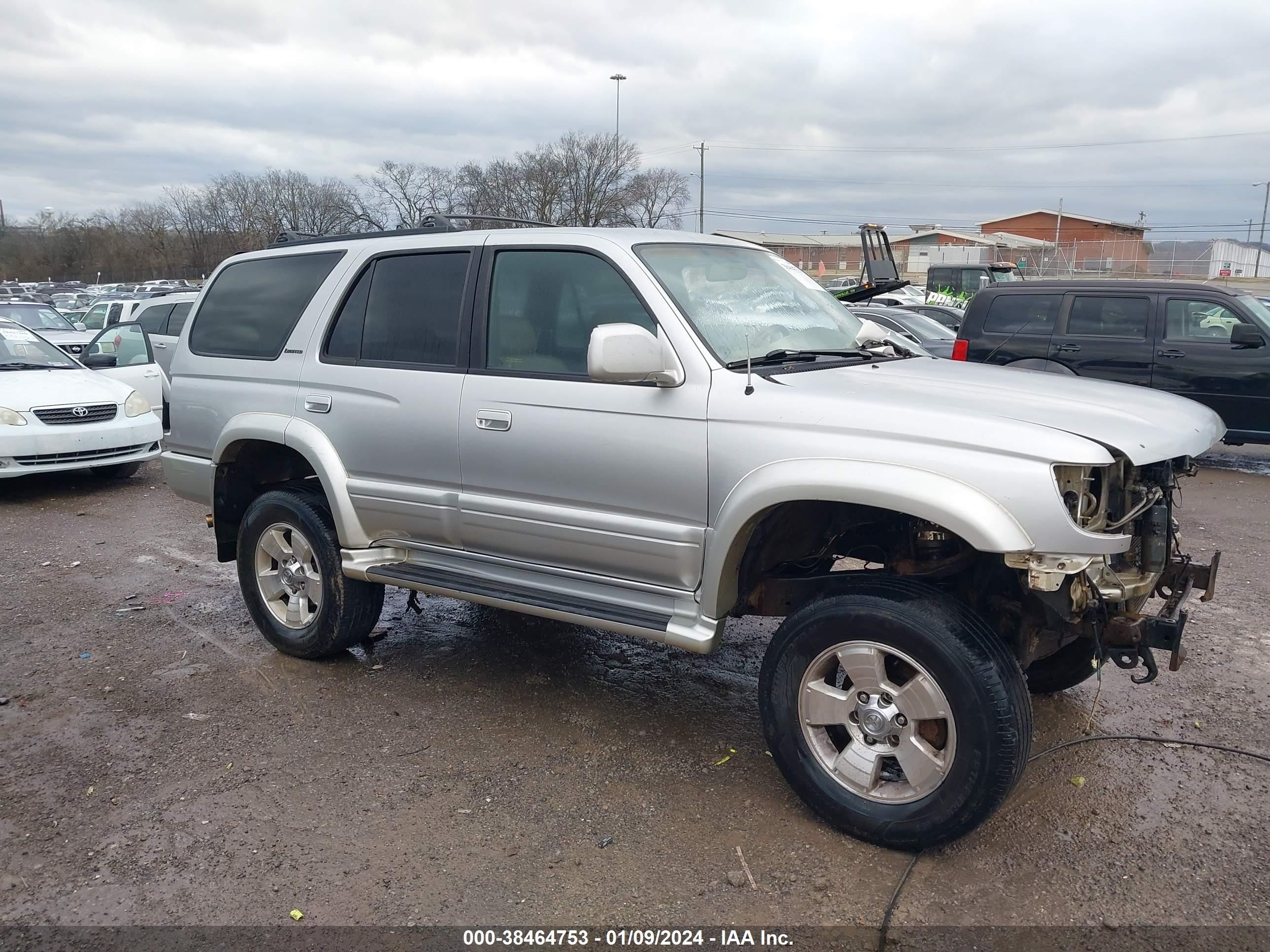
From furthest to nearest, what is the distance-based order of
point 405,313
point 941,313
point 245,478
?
1. point 941,313
2. point 245,478
3. point 405,313

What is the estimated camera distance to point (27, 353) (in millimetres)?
10125

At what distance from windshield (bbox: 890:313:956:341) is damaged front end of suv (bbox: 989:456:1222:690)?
13171 mm

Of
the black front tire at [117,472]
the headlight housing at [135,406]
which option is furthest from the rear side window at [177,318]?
the headlight housing at [135,406]

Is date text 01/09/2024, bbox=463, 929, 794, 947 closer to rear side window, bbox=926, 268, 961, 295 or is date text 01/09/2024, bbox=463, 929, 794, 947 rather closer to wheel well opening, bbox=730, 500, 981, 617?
wheel well opening, bbox=730, 500, 981, 617

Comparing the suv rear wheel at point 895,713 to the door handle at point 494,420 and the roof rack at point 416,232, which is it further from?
the roof rack at point 416,232

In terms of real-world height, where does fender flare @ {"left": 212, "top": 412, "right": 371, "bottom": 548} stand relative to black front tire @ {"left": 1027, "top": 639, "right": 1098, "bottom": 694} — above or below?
above

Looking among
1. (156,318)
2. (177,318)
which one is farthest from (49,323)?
(177,318)

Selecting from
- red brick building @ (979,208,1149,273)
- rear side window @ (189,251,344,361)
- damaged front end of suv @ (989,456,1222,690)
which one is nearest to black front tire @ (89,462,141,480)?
rear side window @ (189,251,344,361)

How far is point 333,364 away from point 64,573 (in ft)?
11.4

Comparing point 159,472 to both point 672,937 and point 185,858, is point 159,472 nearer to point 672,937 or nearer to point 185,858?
point 185,858

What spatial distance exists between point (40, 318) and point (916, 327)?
15467mm

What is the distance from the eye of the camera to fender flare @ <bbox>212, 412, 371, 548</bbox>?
181 inches

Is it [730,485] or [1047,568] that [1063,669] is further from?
[730,485]

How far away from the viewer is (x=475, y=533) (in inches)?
168
